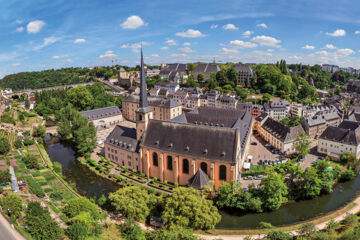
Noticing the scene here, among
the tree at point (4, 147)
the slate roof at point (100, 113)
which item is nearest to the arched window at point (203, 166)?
the tree at point (4, 147)

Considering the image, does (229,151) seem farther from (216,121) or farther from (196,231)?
(216,121)

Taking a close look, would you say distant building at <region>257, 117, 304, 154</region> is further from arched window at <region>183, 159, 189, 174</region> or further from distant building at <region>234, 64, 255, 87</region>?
distant building at <region>234, 64, 255, 87</region>

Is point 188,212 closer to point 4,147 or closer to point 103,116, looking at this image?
point 4,147

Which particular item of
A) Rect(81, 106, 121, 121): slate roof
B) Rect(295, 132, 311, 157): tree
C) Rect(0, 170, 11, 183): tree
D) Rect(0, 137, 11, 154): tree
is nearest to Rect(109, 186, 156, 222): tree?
Rect(0, 170, 11, 183): tree

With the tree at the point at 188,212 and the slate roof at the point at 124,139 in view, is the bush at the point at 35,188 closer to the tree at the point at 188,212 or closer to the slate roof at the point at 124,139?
the slate roof at the point at 124,139

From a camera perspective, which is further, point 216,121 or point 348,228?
point 216,121

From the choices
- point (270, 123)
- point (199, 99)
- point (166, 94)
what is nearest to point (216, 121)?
point (270, 123)

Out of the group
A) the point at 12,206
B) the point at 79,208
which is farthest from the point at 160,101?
the point at 12,206
